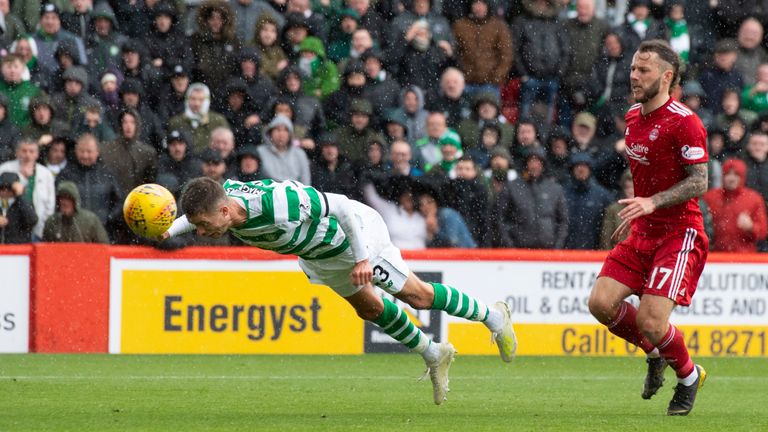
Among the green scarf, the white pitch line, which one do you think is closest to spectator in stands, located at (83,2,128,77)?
the white pitch line

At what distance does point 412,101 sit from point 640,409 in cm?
689

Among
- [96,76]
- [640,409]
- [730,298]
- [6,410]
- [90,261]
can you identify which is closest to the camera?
[6,410]

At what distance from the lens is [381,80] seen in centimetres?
1564

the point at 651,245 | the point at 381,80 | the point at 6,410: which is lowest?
the point at 6,410

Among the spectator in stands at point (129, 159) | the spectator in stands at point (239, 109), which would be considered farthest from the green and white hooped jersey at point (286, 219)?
the spectator in stands at point (239, 109)

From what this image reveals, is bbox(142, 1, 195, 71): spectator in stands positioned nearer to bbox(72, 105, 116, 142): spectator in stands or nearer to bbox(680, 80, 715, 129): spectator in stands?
bbox(72, 105, 116, 142): spectator in stands

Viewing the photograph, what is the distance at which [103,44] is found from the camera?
15.5m

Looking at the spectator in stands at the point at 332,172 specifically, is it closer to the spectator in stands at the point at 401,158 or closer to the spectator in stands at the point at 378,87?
the spectator in stands at the point at 401,158

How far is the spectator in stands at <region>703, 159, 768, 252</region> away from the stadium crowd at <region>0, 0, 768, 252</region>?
0.6 inches

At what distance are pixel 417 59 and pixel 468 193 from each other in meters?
2.18

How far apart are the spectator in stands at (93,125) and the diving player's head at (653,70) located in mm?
7164

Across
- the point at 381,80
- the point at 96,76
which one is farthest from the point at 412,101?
the point at 96,76

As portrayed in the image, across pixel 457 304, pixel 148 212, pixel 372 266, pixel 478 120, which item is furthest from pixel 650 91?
pixel 478 120

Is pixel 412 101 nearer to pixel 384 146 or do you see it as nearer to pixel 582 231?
pixel 384 146
